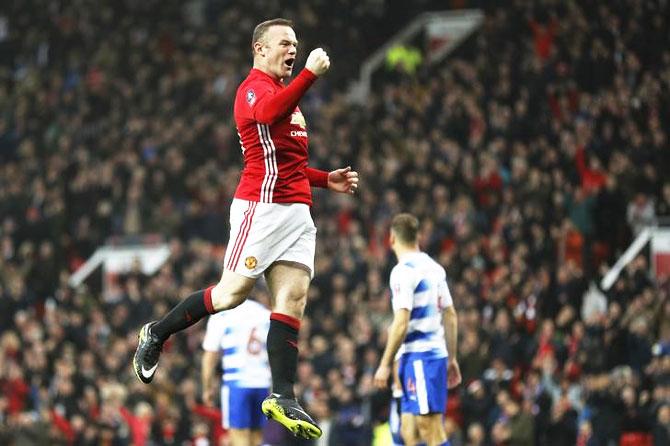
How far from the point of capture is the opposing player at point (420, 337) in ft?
35.6

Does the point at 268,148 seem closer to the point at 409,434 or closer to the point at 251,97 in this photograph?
the point at 251,97

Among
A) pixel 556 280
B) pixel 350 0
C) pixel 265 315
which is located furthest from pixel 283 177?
pixel 350 0

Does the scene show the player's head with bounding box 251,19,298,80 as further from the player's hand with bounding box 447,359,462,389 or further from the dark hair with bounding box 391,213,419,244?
the player's hand with bounding box 447,359,462,389

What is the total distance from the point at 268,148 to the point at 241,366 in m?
4.77

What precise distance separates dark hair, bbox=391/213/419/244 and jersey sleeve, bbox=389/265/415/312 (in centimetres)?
26

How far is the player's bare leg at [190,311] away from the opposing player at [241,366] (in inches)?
149

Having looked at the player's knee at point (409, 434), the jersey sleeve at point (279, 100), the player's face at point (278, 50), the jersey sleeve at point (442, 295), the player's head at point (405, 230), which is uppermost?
the player's face at point (278, 50)

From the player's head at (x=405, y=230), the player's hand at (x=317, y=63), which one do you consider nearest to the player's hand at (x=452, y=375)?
the player's head at (x=405, y=230)

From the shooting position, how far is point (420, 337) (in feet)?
36.0

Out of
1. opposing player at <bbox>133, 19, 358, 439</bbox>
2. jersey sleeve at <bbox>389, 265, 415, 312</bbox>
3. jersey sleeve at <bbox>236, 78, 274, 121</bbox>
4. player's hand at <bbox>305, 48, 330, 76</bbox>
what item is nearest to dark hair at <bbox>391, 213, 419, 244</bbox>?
jersey sleeve at <bbox>389, 265, 415, 312</bbox>

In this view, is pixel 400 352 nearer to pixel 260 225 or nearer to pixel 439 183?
pixel 260 225

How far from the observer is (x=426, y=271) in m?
10.9

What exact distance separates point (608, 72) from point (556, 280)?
447cm

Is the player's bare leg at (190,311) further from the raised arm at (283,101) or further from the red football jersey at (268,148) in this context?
the raised arm at (283,101)
